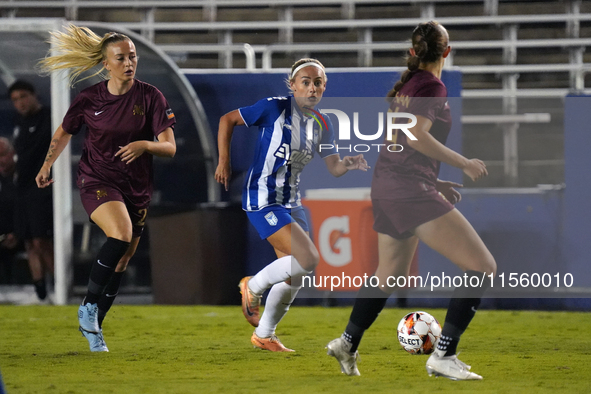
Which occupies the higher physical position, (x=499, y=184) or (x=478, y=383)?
(x=499, y=184)

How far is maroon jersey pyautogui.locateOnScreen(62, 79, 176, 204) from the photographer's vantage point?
16.0 ft

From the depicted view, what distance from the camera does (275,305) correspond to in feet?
15.9

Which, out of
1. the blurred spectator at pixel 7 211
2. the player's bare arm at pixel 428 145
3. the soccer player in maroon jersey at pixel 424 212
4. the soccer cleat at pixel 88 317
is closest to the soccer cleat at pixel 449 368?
the soccer player in maroon jersey at pixel 424 212

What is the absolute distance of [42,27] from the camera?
25.0 feet

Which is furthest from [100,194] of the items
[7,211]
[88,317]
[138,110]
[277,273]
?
[7,211]

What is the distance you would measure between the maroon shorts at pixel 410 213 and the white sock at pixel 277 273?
942mm

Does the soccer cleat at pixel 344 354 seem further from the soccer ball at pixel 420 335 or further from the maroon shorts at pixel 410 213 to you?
the soccer ball at pixel 420 335

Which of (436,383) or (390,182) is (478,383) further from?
(390,182)

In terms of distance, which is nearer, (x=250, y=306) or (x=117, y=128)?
(x=117, y=128)

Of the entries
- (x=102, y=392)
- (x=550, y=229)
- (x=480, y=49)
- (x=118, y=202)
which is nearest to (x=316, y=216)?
(x=550, y=229)

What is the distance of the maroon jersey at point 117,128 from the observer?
192 inches

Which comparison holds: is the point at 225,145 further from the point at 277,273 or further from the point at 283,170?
the point at 277,273

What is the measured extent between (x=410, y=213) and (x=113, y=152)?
201cm

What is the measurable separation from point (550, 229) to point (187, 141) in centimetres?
346
